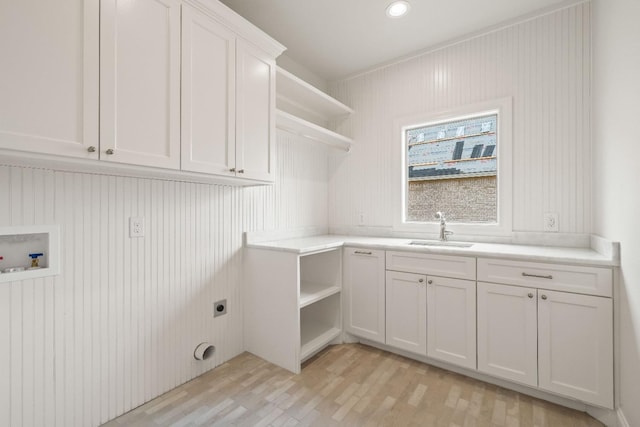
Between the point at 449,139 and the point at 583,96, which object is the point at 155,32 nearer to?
the point at 449,139

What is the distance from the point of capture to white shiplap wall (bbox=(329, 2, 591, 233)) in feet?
6.52

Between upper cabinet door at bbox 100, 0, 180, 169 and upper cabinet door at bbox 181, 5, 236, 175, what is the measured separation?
0.05 meters

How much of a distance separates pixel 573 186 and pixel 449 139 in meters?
0.96

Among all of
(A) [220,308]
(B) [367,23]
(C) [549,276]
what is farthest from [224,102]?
(C) [549,276]

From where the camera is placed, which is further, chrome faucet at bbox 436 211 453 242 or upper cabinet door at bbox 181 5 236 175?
chrome faucet at bbox 436 211 453 242

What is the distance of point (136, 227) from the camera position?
1657mm

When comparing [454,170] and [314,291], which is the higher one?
[454,170]

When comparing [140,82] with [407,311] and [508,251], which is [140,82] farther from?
[508,251]

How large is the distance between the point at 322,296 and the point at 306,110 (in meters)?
1.78

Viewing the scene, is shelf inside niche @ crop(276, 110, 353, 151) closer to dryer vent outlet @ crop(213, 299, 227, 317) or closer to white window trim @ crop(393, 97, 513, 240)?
white window trim @ crop(393, 97, 513, 240)

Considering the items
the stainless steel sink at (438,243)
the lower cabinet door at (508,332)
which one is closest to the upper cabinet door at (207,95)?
the stainless steel sink at (438,243)

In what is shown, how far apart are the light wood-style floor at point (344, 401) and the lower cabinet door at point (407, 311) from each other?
0.56 feet

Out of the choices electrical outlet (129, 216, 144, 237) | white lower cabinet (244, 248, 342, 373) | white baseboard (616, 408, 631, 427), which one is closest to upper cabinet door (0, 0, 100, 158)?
electrical outlet (129, 216, 144, 237)

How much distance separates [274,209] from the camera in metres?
2.55
